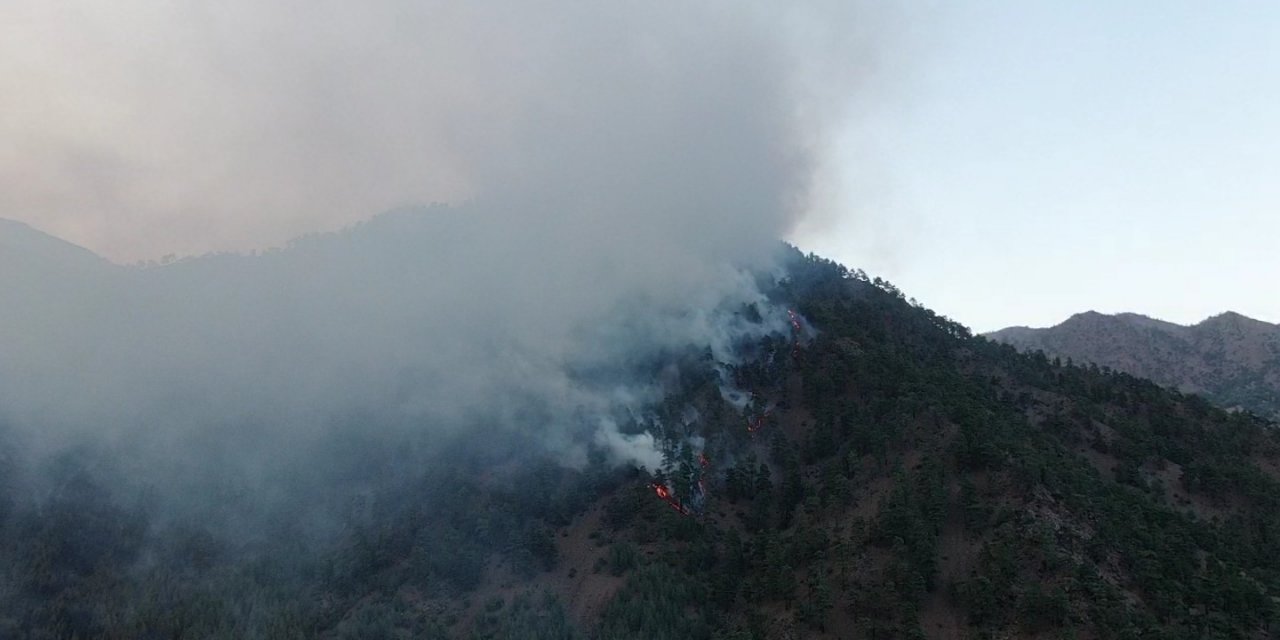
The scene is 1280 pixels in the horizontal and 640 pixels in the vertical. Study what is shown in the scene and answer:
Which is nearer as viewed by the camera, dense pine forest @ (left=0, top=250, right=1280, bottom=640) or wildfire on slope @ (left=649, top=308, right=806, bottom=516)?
dense pine forest @ (left=0, top=250, right=1280, bottom=640)

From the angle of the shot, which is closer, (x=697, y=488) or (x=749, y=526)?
(x=749, y=526)

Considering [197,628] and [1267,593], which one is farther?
[197,628]

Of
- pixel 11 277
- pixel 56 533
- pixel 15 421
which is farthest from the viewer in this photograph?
pixel 11 277

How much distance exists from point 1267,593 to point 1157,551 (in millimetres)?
11543

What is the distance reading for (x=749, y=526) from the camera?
393ft

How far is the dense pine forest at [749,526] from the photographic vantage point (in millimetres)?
89312

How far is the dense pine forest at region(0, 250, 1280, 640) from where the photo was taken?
8931cm

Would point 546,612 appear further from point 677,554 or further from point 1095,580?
point 1095,580

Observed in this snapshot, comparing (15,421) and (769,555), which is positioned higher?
(15,421)

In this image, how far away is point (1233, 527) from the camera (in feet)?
340

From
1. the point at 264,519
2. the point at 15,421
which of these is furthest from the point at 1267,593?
the point at 15,421

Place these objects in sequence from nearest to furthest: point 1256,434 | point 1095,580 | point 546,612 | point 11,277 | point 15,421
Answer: point 1095,580 < point 546,612 < point 1256,434 < point 15,421 < point 11,277

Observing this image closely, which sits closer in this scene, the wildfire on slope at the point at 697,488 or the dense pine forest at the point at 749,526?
the dense pine forest at the point at 749,526

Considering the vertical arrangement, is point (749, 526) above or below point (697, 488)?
below
